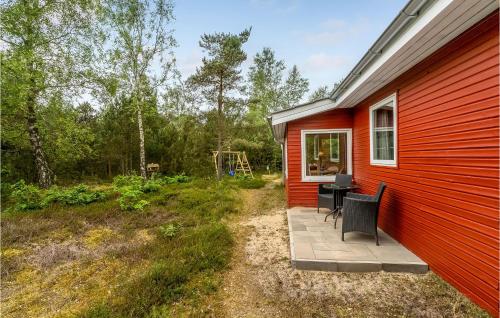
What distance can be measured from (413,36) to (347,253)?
2553 millimetres

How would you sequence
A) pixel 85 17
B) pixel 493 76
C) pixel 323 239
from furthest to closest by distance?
pixel 85 17, pixel 323 239, pixel 493 76

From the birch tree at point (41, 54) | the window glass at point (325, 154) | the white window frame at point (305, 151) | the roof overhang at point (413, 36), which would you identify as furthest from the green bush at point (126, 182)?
the roof overhang at point (413, 36)

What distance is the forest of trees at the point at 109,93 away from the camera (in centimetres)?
796

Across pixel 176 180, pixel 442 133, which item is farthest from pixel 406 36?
pixel 176 180

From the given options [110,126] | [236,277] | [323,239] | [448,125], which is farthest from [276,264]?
[110,126]

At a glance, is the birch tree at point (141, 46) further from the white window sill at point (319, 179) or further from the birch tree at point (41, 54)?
the white window sill at point (319, 179)

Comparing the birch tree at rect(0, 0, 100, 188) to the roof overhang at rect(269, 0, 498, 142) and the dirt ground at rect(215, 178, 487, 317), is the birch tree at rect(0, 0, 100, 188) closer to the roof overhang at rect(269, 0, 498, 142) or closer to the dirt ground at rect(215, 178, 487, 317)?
the dirt ground at rect(215, 178, 487, 317)

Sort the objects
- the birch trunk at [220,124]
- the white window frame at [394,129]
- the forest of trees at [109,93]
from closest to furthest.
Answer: the white window frame at [394,129] < the forest of trees at [109,93] < the birch trunk at [220,124]

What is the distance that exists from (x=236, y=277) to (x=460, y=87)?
122 inches

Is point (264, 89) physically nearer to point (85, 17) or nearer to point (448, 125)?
point (85, 17)

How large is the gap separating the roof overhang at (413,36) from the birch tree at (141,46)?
960 centimetres

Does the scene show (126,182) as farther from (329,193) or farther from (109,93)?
(329,193)

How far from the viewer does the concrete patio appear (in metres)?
2.85

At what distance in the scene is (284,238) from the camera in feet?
13.6
